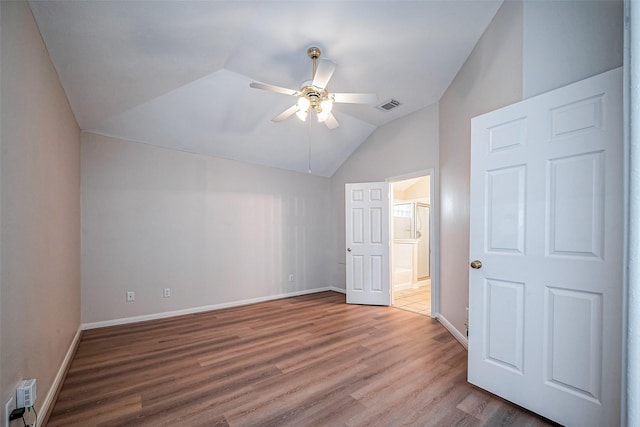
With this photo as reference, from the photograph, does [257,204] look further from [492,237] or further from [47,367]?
[492,237]

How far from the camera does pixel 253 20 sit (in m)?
2.24

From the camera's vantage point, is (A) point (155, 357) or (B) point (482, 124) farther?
(A) point (155, 357)

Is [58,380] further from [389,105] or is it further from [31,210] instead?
[389,105]

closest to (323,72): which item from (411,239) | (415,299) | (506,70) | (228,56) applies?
(228,56)

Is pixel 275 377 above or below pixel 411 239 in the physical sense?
below

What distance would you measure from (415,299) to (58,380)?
453 centimetres

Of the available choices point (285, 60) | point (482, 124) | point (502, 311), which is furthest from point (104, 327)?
point (482, 124)

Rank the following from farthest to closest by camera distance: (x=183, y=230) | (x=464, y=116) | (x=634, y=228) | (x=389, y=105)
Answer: (x=183, y=230) < (x=389, y=105) < (x=464, y=116) < (x=634, y=228)

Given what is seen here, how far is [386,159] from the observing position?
446 centimetres

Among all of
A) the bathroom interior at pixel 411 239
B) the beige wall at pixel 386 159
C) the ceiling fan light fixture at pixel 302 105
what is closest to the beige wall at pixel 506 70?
the beige wall at pixel 386 159

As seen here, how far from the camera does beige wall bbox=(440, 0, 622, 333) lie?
1.65 metres

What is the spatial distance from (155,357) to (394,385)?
7.29 ft

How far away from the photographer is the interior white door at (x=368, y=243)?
14.5 feet

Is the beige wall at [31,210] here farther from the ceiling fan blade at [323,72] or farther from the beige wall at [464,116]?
the beige wall at [464,116]
